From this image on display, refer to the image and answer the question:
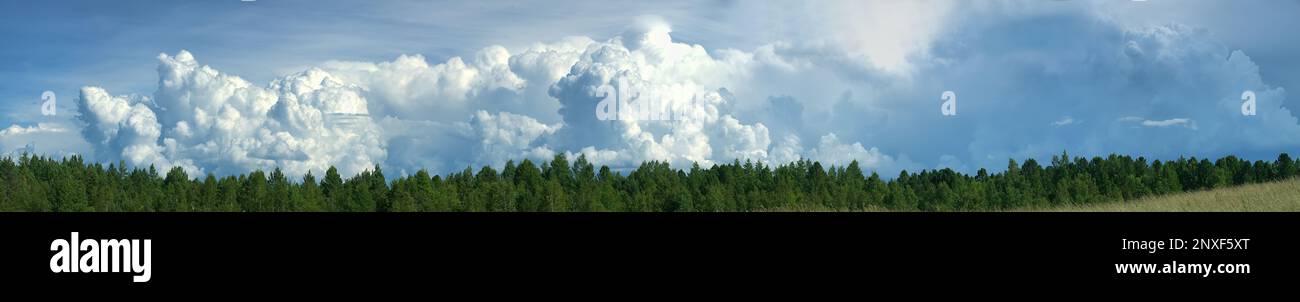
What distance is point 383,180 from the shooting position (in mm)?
118812

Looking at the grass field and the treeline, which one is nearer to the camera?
the grass field

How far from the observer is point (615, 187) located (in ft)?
A: 404

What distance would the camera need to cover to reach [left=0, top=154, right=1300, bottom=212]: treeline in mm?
111562

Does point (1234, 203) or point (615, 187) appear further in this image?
point (615, 187)

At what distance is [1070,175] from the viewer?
133 meters

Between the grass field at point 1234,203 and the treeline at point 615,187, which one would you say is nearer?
the grass field at point 1234,203

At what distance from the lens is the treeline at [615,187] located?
11156 cm
